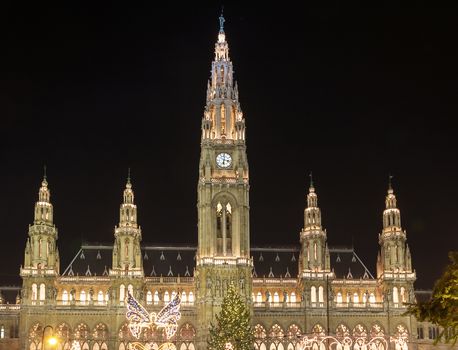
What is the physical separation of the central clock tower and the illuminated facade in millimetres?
142

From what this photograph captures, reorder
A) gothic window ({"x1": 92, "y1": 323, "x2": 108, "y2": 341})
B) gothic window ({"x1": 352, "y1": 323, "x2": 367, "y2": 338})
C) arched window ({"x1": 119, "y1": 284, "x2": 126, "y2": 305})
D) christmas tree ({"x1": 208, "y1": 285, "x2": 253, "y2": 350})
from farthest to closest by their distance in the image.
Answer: gothic window ({"x1": 352, "y1": 323, "x2": 367, "y2": 338})
arched window ({"x1": 119, "y1": 284, "x2": 126, "y2": 305})
gothic window ({"x1": 92, "y1": 323, "x2": 108, "y2": 341})
christmas tree ({"x1": 208, "y1": 285, "x2": 253, "y2": 350})

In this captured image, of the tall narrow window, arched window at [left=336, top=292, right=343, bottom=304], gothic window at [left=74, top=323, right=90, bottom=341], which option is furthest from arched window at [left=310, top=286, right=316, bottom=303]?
gothic window at [left=74, top=323, right=90, bottom=341]

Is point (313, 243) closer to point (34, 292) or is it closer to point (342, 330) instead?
point (342, 330)

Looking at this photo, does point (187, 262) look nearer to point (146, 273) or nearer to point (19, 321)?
point (146, 273)

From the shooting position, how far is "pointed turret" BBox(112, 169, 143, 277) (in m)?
120

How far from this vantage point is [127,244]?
120688 mm

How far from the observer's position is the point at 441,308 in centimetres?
2686

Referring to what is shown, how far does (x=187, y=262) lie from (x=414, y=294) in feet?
109

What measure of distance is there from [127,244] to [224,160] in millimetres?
17846

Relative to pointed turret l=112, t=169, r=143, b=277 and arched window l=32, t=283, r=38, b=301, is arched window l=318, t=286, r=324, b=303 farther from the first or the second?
arched window l=32, t=283, r=38, b=301

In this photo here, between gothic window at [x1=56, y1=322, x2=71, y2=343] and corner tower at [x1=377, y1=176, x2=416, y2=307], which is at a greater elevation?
corner tower at [x1=377, y1=176, x2=416, y2=307]

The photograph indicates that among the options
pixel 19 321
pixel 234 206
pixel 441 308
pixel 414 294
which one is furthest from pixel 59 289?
pixel 441 308

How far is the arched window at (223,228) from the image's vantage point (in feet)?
393

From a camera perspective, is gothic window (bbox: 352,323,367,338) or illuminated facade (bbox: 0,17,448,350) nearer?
illuminated facade (bbox: 0,17,448,350)
